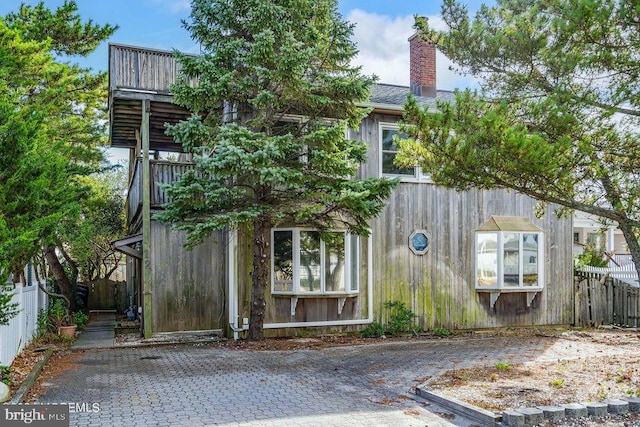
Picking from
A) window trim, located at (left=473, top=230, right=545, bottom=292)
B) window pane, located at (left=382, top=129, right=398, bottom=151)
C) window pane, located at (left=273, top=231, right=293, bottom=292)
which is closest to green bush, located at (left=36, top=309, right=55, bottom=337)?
window pane, located at (left=273, top=231, right=293, bottom=292)

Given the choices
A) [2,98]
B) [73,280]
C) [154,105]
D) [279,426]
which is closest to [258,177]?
[154,105]

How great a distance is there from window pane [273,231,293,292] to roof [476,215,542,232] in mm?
5034

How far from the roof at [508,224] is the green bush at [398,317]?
2877 millimetres

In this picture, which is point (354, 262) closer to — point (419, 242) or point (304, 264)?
point (304, 264)

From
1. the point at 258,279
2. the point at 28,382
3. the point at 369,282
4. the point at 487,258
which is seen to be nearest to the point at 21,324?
the point at 28,382

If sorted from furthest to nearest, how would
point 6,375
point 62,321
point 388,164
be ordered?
1. point 388,164
2. point 62,321
3. point 6,375

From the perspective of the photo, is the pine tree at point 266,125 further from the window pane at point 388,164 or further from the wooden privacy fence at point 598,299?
the wooden privacy fence at point 598,299

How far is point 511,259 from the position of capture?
13172 mm

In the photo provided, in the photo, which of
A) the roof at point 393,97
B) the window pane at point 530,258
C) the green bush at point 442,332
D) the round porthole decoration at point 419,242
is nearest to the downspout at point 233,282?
the round porthole decoration at point 419,242

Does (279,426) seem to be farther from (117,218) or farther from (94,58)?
(117,218)

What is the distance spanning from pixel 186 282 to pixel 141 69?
4829 millimetres

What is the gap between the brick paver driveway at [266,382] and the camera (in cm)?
585

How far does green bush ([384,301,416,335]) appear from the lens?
12430 mm

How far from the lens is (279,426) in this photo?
550 centimetres
